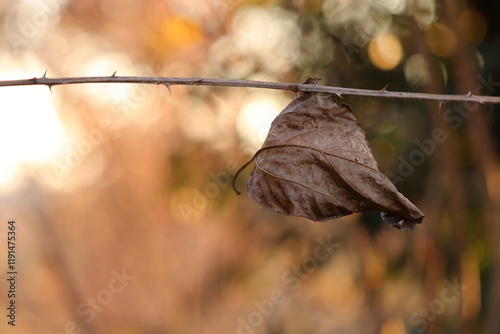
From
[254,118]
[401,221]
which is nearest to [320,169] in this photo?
[401,221]

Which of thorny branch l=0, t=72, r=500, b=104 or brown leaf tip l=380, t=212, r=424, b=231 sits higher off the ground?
thorny branch l=0, t=72, r=500, b=104

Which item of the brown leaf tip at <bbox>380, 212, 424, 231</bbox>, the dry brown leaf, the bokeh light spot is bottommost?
the brown leaf tip at <bbox>380, 212, 424, 231</bbox>

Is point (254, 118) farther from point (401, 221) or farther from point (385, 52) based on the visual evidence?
point (401, 221)

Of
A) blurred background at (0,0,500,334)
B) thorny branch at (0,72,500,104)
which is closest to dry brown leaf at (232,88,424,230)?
thorny branch at (0,72,500,104)

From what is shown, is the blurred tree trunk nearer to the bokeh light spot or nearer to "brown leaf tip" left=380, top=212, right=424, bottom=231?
the bokeh light spot

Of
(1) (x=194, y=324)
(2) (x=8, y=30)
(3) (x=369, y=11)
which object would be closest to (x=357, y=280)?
(3) (x=369, y=11)

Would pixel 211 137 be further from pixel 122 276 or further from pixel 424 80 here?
pixel 122 276

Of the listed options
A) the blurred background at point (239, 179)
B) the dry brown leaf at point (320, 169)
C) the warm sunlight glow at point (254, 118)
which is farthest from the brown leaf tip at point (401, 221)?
the warm sunlight glow at point (254, 118)
